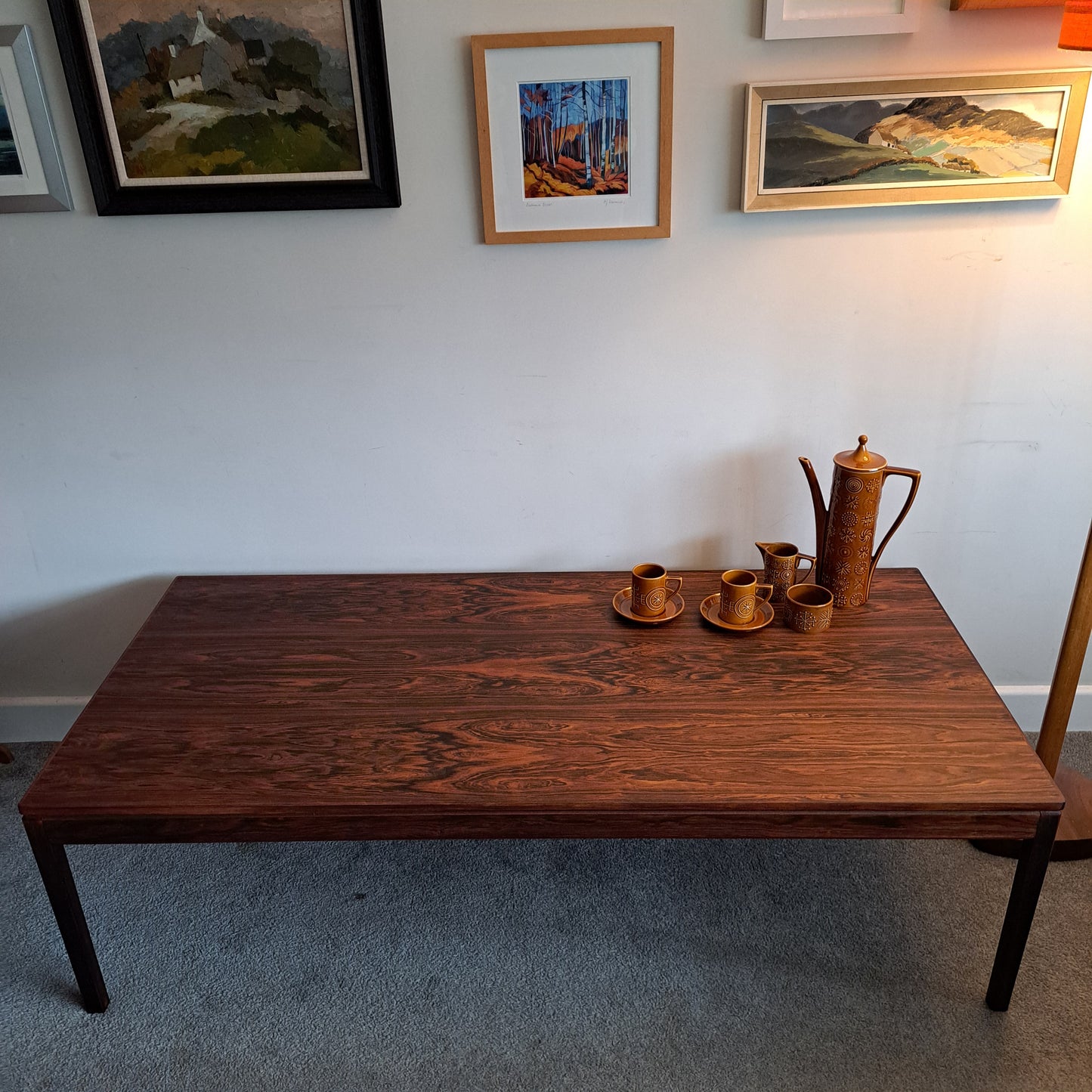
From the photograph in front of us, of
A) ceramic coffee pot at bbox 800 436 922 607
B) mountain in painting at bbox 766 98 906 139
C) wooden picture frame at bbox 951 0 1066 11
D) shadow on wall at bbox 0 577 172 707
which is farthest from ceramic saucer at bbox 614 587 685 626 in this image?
wooden picture frame at bbox 951 0 1066 11

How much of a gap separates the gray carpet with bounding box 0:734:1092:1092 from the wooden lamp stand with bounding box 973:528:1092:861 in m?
0.05

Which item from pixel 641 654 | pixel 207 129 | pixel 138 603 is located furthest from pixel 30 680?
pixel 641 654

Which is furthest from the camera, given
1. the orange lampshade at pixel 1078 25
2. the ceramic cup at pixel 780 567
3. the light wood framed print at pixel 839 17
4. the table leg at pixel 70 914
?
the ceramic cup at pixel 780 567

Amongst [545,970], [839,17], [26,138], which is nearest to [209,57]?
[26,138]

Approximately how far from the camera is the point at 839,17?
5.41 feet

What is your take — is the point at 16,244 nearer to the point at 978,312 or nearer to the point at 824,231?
the point at 824,231

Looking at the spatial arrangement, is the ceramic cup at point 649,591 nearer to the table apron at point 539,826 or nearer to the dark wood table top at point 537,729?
the dark wood table top at point 537,729

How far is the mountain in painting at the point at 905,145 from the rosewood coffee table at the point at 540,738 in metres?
0.84

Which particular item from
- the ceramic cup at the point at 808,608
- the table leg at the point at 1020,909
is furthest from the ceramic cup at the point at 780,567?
the table leg at the point at 1020,909

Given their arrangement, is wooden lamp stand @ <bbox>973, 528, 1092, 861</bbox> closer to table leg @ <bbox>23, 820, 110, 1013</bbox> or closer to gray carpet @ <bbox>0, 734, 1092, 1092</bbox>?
gray carpet @ <bbox>0, 734, 1092, 1092</bbox>

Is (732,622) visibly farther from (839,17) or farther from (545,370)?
(839,17)

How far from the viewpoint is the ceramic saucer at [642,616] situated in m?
1.87

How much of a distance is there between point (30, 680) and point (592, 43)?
77.7 inches

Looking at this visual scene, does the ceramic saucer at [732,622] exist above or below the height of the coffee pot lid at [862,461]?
below
